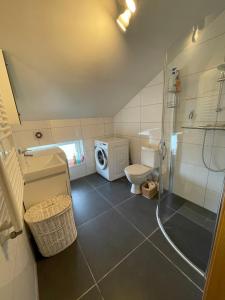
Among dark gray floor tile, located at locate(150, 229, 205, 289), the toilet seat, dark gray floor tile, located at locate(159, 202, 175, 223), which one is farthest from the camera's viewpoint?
the toilet seat

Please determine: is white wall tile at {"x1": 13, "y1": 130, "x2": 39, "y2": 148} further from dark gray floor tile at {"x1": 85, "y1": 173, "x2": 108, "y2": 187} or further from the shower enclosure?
the shower enclosure

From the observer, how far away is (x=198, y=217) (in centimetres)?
168

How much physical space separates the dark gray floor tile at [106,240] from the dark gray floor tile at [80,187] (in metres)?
0.72

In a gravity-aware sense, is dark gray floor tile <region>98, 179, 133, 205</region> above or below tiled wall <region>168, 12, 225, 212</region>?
below

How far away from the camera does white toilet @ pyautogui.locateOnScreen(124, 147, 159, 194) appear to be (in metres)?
2.08

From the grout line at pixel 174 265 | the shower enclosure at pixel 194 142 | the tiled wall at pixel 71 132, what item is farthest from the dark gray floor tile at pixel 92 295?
the tiled wall at pixel 71 132

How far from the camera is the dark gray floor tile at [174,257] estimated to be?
1.11 meters

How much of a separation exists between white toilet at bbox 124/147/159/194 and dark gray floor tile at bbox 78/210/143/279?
23.0 inches

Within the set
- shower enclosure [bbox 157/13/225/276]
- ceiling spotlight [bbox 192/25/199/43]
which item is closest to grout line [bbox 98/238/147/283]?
shower enclosure [bbox 157/13/225/276]

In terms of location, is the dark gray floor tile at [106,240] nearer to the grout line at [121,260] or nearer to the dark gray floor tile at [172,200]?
the grout line at [121,260]

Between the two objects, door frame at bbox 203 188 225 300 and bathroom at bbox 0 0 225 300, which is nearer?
door frame at bbox 203 188 225 300

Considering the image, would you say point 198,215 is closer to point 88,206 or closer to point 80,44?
point 88,206

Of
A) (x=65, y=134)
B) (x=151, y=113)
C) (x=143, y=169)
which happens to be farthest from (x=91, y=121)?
(x=143, y=169)

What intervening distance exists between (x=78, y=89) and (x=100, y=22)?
2.86 ft
